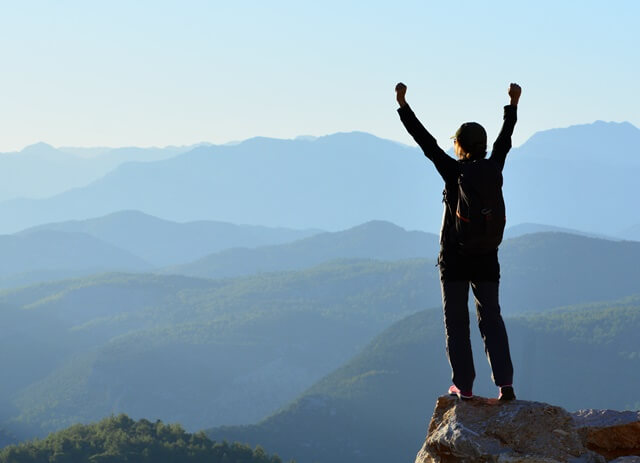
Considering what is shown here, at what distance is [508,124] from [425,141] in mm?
1443

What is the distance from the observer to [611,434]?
9.20 meters

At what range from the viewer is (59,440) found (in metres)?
117

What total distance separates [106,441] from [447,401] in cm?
11545

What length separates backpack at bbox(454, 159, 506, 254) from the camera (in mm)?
9094

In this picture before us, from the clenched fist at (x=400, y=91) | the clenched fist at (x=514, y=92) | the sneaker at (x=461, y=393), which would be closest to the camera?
the sneaker at (x=461, y=393)

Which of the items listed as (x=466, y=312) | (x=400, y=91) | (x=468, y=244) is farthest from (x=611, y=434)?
(x=400, y=91)

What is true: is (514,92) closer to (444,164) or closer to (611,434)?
(444,164)

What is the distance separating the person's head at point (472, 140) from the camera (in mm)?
9581

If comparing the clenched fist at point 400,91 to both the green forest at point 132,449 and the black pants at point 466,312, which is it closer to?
the black pants at point 466,312

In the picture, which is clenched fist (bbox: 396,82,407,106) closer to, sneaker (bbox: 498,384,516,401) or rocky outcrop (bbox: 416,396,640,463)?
sneaker (bbox: 498,384,516,401)

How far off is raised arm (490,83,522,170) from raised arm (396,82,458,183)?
96 centimetres

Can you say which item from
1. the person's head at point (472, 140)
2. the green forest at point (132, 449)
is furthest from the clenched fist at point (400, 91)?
the green forest at point (132, 449)

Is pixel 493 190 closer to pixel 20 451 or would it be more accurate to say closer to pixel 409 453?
pixel 20 451

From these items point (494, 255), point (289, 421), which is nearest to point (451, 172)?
point (494, 255)
